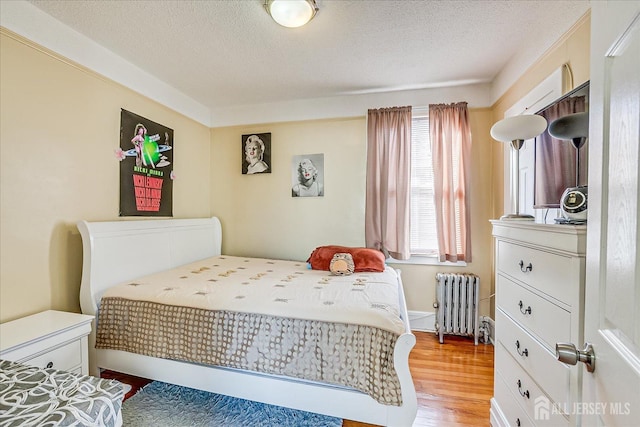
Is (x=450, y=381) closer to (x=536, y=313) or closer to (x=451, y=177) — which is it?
(x=536, y=313)

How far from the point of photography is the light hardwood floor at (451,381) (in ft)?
5.54

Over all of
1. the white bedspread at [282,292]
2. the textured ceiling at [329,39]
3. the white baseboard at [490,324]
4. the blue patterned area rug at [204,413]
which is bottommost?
the blue patterned area rug at [204,413]

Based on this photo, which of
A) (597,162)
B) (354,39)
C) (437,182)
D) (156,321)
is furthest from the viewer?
(437,182)

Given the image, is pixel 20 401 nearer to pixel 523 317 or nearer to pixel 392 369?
pixel 392 369

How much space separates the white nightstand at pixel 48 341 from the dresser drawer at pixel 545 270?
8.09 feet

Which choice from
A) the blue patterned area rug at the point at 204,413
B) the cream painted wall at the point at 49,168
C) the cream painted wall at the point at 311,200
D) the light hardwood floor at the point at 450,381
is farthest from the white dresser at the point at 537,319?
the cream painted wall at the point at 49,168

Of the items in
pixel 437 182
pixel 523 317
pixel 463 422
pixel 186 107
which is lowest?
pixel 463 422

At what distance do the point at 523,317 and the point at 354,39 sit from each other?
7.00 feet

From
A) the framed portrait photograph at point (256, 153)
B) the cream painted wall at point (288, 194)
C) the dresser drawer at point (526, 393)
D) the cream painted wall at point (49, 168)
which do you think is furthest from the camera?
the framed portrait photograph at point (256, 153)

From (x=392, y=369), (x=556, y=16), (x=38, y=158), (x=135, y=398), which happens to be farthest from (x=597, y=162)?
(x=38, y=158)

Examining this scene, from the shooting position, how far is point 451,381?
80.8 inches

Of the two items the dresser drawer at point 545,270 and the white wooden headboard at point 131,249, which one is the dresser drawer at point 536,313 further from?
the white wooden headboard at point 131,249

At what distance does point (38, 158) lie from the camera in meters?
1.80

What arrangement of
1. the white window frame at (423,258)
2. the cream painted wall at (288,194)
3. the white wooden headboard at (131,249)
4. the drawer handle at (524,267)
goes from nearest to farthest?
1. the drawer handle at (524,267)
2. the white wooden headboard at (131,249)
3. the white window frame at (423,258)
4. the cream painted wall at (288,194)
